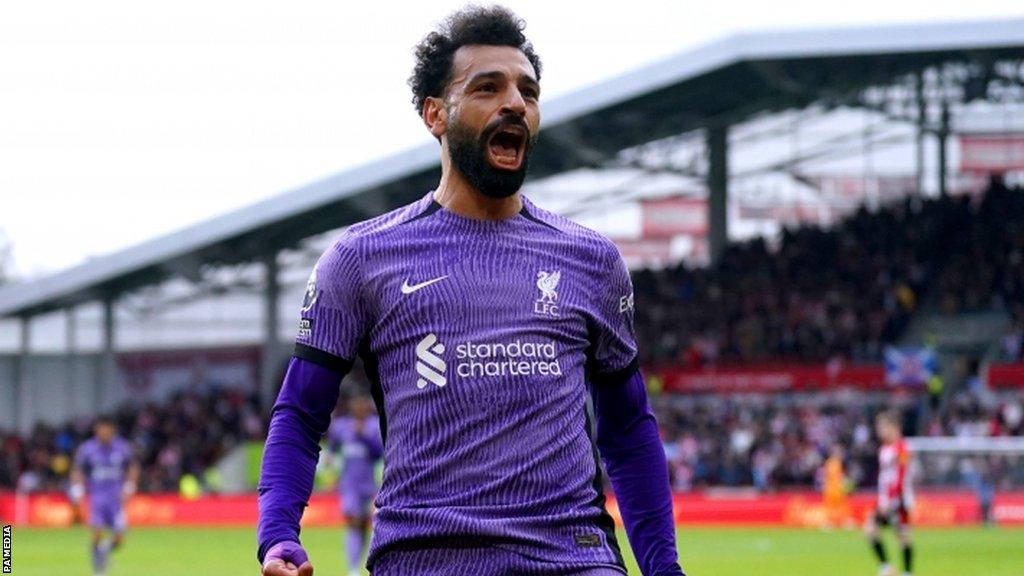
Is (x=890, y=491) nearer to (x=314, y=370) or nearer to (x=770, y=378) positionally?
(x=314, y=370)

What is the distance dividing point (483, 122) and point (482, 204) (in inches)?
8.4

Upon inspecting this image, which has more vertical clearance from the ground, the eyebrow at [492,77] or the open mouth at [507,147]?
the eyebrow at [492,77]

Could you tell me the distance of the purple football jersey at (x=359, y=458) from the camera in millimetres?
23078

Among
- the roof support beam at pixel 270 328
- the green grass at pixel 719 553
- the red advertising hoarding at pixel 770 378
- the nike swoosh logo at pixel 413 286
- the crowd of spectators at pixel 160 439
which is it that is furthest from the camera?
the roof support beam at pixel 270 328

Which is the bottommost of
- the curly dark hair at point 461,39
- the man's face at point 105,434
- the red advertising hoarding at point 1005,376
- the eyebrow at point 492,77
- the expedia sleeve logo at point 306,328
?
the red advertising hoarding at point 1005,376

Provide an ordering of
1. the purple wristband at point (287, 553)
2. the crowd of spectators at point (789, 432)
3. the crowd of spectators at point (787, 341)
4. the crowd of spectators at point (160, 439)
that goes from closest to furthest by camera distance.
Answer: the purple wristband at point (287, 553)
the crowd of spectators at point (789, 432)
the crowd of spectators at point (787, 341)
the crowd of spectators at point (160, 439)

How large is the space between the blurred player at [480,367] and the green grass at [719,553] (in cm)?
1682

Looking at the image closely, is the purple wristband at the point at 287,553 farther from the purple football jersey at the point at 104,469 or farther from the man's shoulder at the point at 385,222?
the purple football jersey at the point at 104,469

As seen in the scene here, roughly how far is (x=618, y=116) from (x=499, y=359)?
4049cm

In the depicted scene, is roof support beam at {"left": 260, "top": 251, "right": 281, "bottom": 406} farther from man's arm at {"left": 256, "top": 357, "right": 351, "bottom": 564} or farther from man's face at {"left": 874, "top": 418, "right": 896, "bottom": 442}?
man's arm at {"left": 256, "top": 357, "right": 351, "bottom": 564}

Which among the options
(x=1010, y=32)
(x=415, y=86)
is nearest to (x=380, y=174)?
(x=1010, y=32)

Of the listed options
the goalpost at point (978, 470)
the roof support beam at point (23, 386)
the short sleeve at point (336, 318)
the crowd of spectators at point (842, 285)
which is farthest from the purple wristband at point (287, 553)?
the roof support beam at point (23, 386)

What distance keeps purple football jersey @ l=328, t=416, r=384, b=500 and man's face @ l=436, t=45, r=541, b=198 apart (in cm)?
1853

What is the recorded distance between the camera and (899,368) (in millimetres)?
41562
